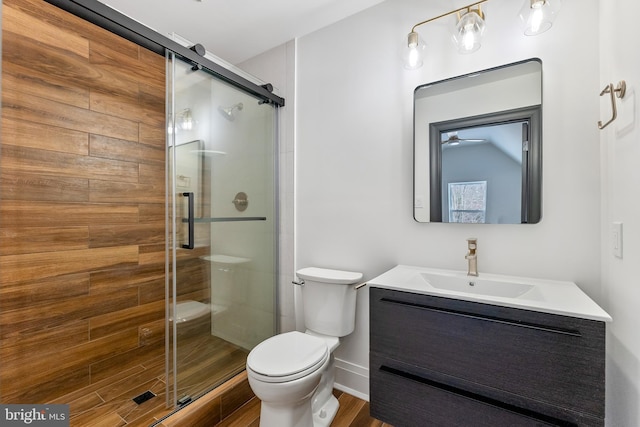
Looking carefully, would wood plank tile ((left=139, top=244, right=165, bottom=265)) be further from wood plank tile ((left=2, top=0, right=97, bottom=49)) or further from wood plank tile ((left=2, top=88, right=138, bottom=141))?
wood plank tile ((left=2, top=0, right=97, bottom=49))

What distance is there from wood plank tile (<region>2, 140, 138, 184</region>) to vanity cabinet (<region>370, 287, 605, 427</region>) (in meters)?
1.93

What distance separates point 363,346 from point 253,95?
→ 1.86m

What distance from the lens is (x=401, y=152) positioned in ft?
5.65

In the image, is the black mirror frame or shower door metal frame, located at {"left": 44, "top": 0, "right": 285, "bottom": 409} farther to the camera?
the black mirror frame

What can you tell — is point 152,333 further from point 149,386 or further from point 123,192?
point 123,192

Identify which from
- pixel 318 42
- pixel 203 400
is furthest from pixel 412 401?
pixel 318 42

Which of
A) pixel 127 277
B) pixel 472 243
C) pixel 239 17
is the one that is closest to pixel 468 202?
pixel 472 243

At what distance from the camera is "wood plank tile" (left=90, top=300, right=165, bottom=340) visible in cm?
196

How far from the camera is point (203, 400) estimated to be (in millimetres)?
1604

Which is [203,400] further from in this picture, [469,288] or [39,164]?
[39,164]

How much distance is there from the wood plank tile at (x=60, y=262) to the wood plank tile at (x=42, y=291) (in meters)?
0.03

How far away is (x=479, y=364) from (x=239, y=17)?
235 centimetres

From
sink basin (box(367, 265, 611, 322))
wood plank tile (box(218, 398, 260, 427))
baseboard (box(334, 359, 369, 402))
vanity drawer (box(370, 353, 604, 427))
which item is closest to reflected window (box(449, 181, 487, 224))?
sink basin (box(367, 265, 611, 322))

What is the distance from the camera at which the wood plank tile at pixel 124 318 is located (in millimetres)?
1965
